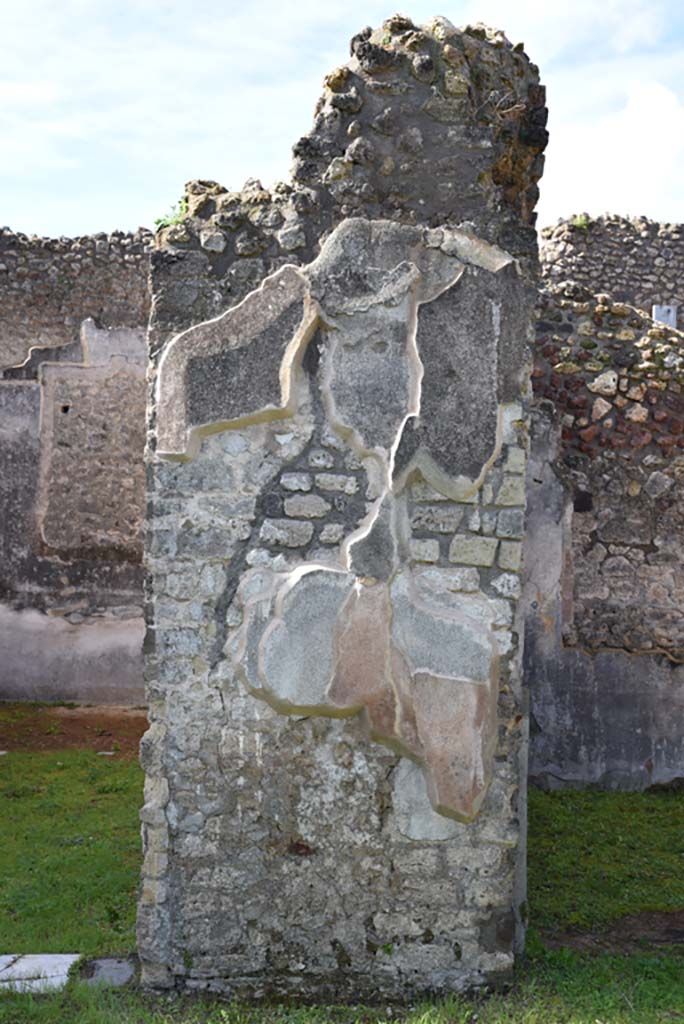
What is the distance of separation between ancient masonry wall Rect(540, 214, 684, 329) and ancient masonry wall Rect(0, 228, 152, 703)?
16.4ft

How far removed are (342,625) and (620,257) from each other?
9627 millimetres

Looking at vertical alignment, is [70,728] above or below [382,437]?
below

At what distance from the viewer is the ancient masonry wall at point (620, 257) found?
470 inches

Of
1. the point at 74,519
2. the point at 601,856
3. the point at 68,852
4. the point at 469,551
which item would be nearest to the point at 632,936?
the point at 601,856

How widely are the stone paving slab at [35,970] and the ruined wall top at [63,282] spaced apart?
27.8 feet

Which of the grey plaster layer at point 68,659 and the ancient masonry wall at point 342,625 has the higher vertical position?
the ancient masonry wall at point 342,625

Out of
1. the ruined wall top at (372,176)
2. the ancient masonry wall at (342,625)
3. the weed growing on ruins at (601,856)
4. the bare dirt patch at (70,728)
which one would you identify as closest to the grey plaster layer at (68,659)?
the bare dirt patch at (70,728)

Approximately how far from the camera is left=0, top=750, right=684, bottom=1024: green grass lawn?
357 centimetres

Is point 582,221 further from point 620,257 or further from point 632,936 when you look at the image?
point 632,936

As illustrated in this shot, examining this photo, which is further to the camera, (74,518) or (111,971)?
(74,518)

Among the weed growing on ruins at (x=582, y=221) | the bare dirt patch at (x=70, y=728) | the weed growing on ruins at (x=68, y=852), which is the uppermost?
the weed growing on ruins at (x=582, y=221)

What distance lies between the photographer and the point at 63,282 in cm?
1165

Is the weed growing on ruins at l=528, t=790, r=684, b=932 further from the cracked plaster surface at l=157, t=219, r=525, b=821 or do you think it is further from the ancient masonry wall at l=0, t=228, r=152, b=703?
the ancient masonry wall at l=0, t=228, r=152, b=703

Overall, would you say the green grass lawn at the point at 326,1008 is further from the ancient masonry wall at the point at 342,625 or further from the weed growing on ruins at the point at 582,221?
the weed growing on ruins at the point at 582,221
